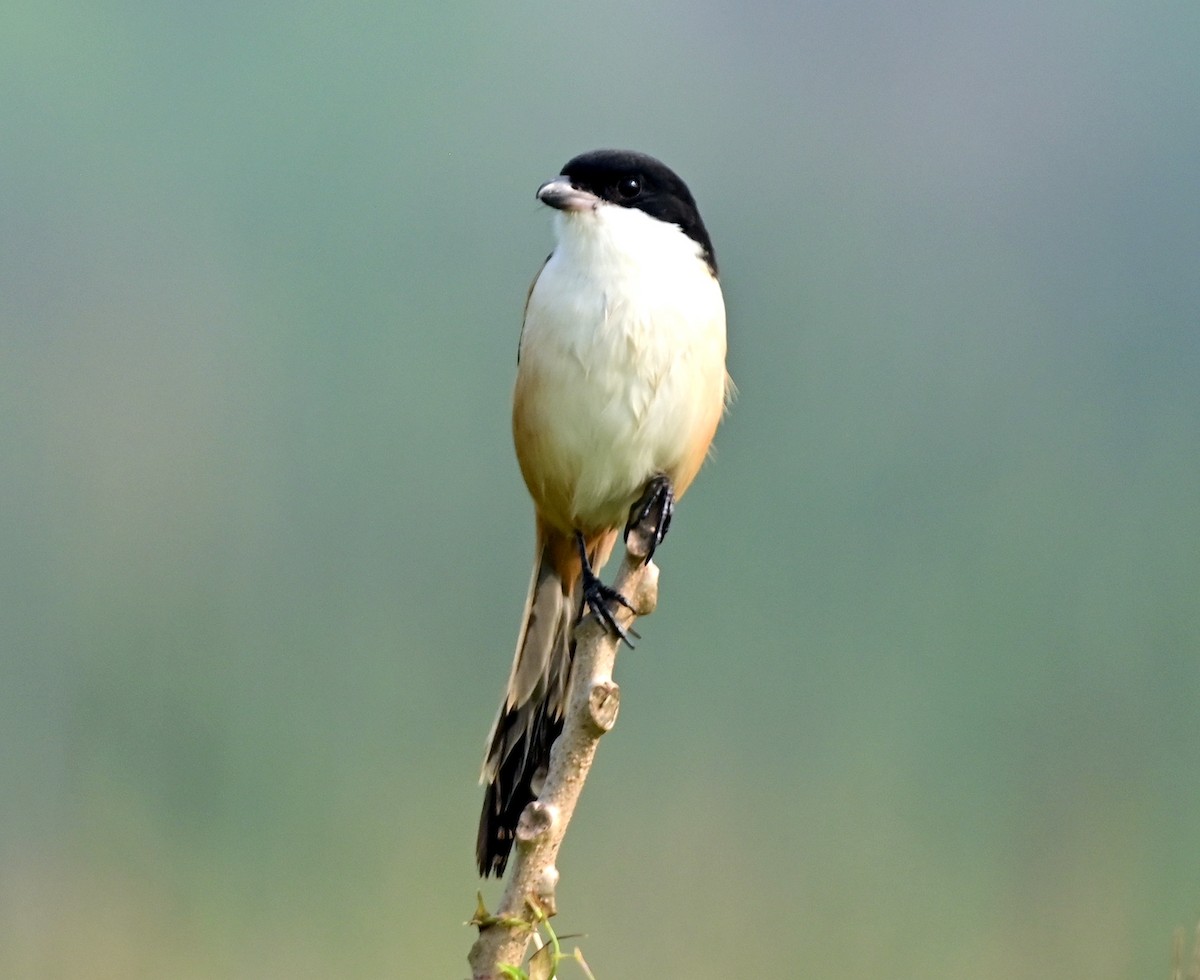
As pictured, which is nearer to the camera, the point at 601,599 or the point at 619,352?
the point at 601,599

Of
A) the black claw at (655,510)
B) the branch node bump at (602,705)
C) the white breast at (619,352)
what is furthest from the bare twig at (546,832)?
the white breast at (619,352)

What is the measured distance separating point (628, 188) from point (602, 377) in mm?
303

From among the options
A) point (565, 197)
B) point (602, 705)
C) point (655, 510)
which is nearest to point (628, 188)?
point (565, 197)

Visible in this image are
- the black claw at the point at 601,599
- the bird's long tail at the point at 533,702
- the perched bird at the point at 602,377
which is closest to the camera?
the black claw at the point at 601,599

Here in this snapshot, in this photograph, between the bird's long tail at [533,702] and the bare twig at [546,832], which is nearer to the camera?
the bare twig at [546,832]

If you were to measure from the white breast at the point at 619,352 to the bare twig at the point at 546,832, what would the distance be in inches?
20.4

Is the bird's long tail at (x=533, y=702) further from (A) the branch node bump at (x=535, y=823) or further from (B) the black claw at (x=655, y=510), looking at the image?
(A) the branch node bump at (x=535, y=823)

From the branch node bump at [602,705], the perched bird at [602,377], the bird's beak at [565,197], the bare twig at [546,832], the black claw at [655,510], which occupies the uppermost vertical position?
the bird's beak at [565,197]

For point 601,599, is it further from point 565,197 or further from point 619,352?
point 565,197

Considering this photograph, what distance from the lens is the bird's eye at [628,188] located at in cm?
197

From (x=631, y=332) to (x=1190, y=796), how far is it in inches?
75.0

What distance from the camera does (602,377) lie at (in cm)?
190

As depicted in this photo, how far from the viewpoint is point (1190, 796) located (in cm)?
294

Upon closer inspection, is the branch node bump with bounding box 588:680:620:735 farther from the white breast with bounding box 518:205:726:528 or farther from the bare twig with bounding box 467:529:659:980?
the white breast with bounding box 518:205:726:528
